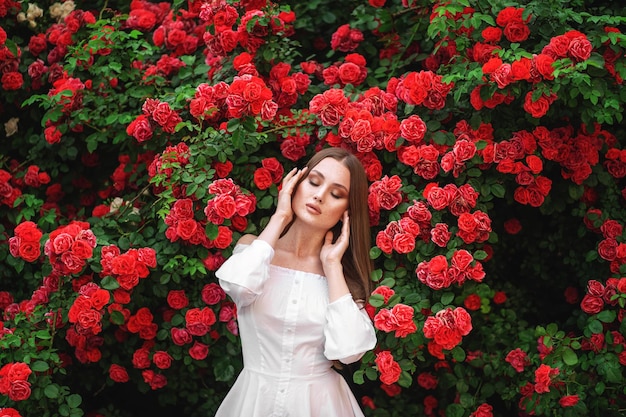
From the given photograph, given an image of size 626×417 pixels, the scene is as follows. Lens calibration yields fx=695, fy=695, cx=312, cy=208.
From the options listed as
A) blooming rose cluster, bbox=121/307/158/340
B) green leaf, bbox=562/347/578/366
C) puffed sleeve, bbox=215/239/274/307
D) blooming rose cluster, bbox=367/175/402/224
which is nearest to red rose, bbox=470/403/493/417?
green leaf, bbox=562/347/578/366

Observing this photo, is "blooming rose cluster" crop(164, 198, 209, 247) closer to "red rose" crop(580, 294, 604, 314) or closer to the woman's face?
the woman's face

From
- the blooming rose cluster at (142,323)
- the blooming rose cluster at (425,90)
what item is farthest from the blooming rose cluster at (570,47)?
the blooming rose cluster at (142,323)

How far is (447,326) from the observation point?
272 centimetres

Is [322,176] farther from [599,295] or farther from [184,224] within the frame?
[599,295]

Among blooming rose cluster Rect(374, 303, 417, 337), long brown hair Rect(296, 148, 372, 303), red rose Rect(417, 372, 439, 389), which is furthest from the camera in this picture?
red rose Rect(417, 372, 439, 389)

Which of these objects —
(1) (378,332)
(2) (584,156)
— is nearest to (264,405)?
(1) (378,332)

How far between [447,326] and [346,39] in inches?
69.2

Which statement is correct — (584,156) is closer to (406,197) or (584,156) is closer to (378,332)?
(406,197)

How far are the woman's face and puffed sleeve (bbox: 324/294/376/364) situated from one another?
1.06 feet

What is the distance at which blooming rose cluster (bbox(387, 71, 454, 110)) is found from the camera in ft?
9.89

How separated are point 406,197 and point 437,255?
0.30 meters

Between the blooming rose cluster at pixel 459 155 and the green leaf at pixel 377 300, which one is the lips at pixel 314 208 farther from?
the blooming rose cluster at pixel 459 155

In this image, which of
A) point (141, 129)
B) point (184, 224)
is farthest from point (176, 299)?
point (141, 129)

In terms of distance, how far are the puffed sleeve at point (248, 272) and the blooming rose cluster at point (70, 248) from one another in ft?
2.10
